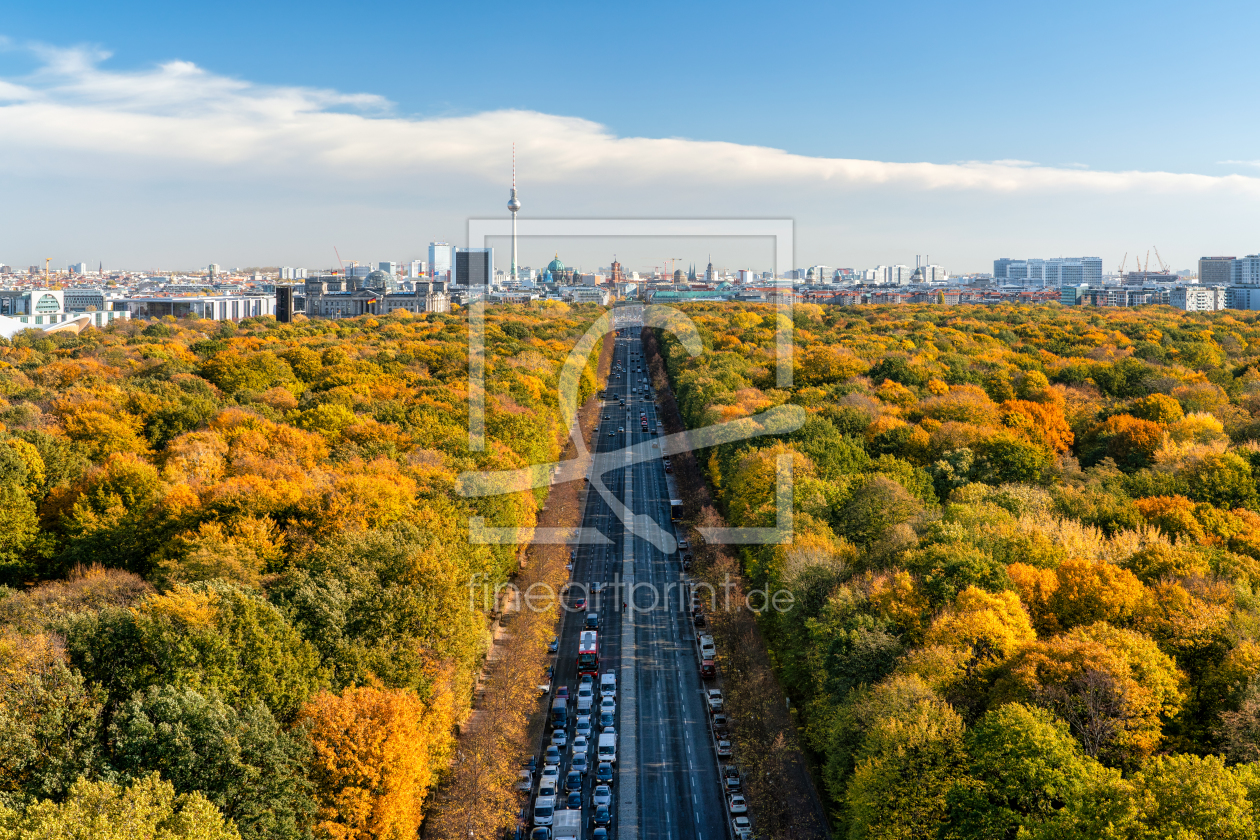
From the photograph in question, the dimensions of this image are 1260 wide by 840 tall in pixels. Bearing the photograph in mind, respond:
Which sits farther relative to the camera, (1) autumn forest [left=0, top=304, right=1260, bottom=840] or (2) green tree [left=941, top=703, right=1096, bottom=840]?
(1) autumn forest [left=0, top=304, right=1260, bottom=840]

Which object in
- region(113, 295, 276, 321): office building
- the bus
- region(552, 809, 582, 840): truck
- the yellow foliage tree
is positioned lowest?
region(552, 809, 582, 840): truck

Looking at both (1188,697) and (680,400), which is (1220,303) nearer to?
(680,400)

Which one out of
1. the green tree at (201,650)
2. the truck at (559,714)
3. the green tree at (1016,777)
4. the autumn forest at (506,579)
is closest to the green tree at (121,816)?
the autumn forest at (506,579)

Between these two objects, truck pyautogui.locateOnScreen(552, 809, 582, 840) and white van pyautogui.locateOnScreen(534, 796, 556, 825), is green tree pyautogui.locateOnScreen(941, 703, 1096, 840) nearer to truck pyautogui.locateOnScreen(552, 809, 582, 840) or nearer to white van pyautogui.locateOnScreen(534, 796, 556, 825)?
truck pyautogui.locateOnScreen(552, 809, 582, 840)

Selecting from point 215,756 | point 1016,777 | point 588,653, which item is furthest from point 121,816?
point 588,653

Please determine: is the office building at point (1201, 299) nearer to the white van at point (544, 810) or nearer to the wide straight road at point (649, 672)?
the wide straight road at point (649, 672)

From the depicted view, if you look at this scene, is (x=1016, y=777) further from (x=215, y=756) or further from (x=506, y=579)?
(x=506, y=579)

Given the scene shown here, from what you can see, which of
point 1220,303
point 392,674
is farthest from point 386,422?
point 1220,303

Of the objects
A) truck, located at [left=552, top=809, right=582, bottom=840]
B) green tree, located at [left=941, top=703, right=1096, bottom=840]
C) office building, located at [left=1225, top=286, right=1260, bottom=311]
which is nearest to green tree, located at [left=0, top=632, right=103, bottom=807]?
truck, located at [left=552, top=809, right=582, bottom=840]
